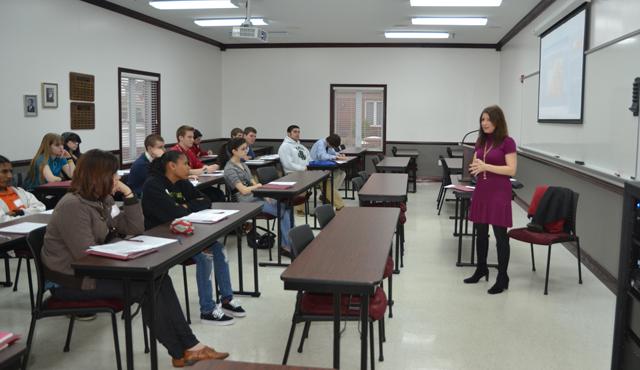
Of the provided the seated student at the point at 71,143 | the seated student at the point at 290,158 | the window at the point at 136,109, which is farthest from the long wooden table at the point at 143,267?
the window at the point at 136,109

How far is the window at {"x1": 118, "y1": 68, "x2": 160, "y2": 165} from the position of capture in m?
9.14

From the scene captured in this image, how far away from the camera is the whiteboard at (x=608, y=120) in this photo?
4711 mm

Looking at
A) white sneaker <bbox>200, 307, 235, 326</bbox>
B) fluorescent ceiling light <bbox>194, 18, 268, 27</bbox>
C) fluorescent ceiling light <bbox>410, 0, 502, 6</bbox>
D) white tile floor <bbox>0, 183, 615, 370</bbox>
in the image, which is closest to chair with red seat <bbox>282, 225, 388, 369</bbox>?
white tile floor <bbox>0, 183, 615, 370</bbox>

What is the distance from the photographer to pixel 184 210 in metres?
3.75

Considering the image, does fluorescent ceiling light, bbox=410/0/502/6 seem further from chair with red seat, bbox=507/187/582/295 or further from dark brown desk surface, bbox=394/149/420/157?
dark brown desk surface, bbox=394/149/420/157

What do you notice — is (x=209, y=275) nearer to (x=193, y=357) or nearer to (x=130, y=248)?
(x=193, y=357)

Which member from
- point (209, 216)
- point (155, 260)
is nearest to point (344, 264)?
point (155, 260)

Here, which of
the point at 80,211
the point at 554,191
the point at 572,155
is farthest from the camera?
the point at 572,155

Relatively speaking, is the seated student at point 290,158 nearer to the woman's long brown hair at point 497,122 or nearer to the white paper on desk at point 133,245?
the woman's long brown hair at point 497,122

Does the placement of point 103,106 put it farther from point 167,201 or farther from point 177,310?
point 177,310

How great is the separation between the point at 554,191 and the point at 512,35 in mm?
6682

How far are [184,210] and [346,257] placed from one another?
4.40 ft

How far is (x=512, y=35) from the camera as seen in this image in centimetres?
1083

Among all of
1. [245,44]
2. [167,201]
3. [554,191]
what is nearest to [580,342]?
[554,191]
